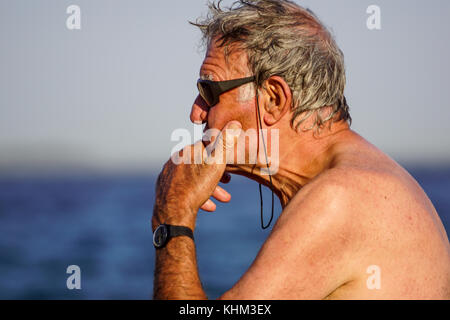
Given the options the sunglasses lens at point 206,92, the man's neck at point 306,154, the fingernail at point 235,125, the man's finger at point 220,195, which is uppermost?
the sunglasses lens at point 206,92

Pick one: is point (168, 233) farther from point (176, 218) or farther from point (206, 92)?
point (206, 92)

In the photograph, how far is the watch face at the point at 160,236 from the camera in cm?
345

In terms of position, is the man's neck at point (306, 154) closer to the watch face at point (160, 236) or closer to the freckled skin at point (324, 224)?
the freckled skin at point (324, 224)

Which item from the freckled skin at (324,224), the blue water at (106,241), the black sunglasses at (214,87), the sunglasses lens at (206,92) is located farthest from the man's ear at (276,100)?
the blue water at (106,241)

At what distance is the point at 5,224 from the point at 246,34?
46.2 metres

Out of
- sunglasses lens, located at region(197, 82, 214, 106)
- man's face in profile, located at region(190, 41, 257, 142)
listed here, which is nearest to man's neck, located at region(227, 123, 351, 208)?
man's face in profile, located at region(190, 41, 257, 142)

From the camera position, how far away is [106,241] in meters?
31.9

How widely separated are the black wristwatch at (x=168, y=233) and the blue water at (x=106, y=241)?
30.2 ft

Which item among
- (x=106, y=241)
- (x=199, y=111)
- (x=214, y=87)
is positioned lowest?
(x=106, y=241)

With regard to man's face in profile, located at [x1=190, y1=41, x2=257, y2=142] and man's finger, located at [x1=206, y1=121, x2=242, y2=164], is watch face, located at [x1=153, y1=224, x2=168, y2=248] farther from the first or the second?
man's face in profile, located at [x1=190, y1=41, x2=257, y2=142]

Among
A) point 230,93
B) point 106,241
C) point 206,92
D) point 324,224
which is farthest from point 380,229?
point 106,241

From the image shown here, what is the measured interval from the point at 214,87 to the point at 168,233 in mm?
931

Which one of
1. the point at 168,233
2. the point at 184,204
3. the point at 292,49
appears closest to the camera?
the point at 168,233

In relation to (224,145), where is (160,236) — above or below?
below
